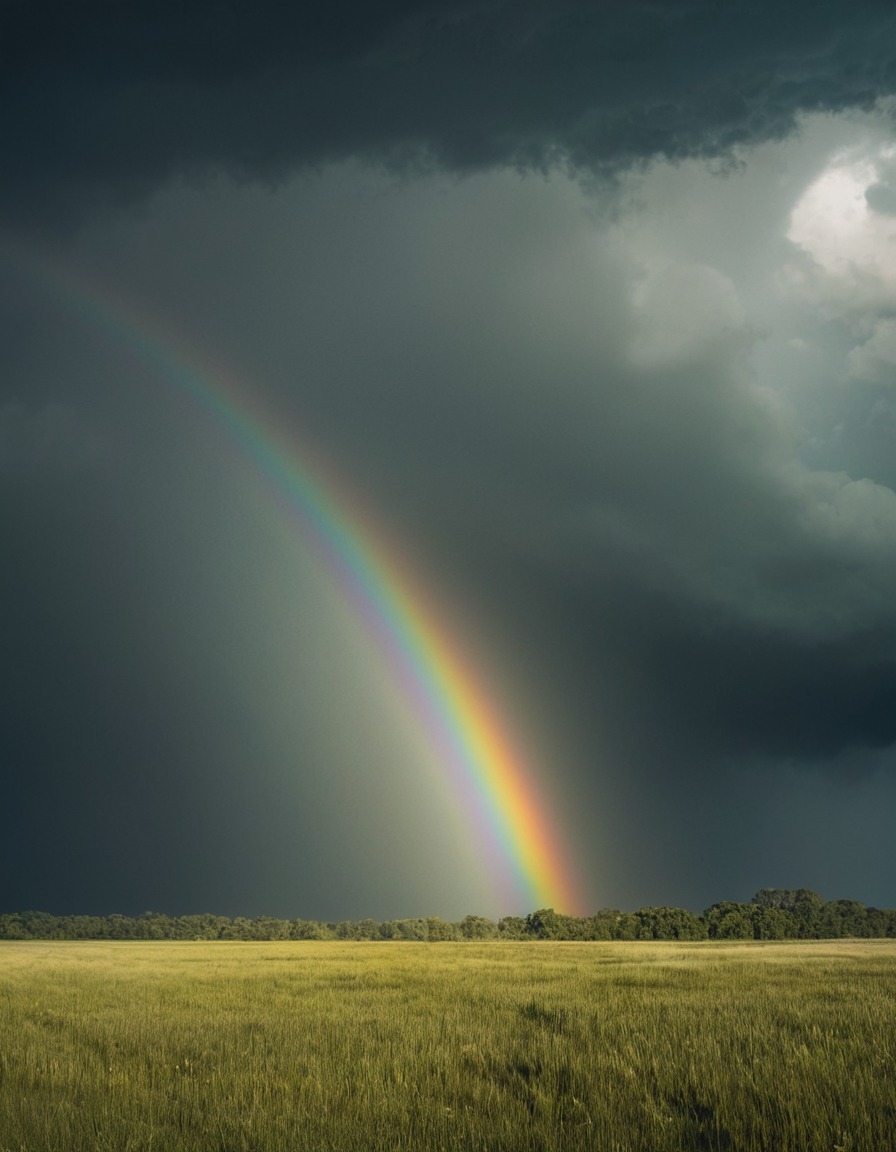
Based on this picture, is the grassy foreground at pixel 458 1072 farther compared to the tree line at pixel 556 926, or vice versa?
the tree line at pixel 556 926

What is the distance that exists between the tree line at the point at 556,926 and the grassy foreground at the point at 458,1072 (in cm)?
12487

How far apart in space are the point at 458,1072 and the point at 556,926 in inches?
5752

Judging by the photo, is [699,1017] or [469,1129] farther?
[699,1017]

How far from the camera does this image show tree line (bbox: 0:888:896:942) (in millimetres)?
133125

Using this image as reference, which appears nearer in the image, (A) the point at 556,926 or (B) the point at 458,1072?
(B) the point at 458,1072

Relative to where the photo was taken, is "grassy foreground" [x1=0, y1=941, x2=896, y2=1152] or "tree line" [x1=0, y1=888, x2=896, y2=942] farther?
"tree line" [x1=0, y1=888, x2=896, y2=942]

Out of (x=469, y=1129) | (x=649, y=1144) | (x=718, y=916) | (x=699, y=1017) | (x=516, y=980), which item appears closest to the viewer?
(x=649, y=1144)

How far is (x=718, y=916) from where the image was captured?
13488 cm

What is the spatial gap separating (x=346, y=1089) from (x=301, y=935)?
162m

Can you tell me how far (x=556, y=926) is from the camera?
144625 millimetres

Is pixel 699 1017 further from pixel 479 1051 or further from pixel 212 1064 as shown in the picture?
pixel 212 1064

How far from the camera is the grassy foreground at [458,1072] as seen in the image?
7570mm

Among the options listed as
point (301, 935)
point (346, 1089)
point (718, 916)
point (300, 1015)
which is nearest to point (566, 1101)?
point (346, 1089)

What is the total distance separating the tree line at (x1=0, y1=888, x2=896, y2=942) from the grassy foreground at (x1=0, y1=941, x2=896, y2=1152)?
410 feet
